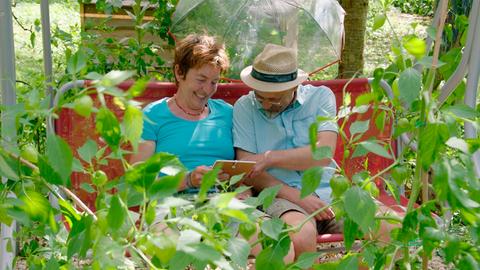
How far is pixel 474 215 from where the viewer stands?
156 cm

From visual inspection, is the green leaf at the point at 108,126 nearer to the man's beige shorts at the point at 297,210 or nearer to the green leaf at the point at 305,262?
the green leaf at the point at 305,262

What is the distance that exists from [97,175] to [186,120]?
5.66 feet

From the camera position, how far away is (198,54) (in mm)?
3318

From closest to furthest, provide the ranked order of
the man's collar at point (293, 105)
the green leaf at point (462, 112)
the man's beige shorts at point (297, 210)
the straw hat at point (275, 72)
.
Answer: the green leaf at point (462, 112) < the man's beige shorts at point (297, 210) < the straw hat at point (275, 72) < the man's collar at point (293, 105)

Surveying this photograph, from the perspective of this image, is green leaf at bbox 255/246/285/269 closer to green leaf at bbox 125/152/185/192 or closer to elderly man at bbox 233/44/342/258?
green leaf at bbox 125/152/185/192

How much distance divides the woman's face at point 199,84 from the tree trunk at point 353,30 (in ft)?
5.96

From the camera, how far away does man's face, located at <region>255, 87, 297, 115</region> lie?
3.28 metres

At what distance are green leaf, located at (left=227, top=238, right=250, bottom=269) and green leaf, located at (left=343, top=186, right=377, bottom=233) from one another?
7.8 inches

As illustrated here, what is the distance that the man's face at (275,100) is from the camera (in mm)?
3283

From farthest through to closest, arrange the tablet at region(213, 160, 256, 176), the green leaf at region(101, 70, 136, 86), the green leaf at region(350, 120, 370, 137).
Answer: the tablet at region(213, 160, 256, 176)
the green leaf at region(350, 120, 370, 137)
the green leaf at region(101, 70, 136, 86)

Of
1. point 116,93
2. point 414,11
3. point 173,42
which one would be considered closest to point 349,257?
point 116,93

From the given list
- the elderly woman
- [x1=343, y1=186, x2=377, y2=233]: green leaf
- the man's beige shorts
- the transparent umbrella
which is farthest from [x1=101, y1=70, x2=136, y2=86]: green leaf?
the transparent umbrella

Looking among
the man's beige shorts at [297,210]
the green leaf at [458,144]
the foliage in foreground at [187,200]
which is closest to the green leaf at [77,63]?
the foliage in foreground at [187,200]

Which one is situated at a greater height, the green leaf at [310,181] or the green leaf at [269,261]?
the green leaf at [310,181]
